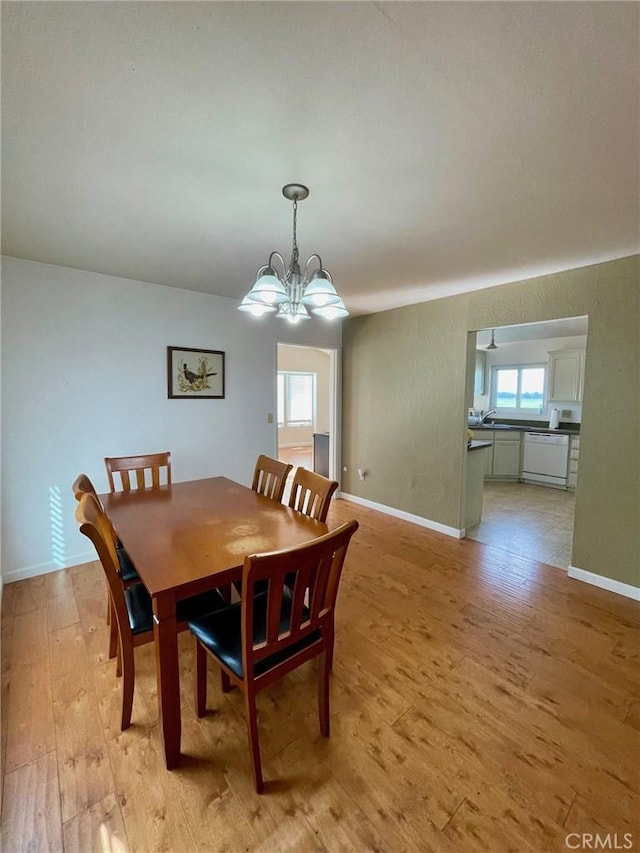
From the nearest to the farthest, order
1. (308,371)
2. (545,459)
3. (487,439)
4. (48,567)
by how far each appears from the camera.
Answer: (48,567) < (545,459) < (487,439) < (308,371)

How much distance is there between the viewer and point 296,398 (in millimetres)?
8898

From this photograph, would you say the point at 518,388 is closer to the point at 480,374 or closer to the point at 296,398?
the point at 480,374

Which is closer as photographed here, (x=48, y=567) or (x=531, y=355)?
(x=48, y=567)

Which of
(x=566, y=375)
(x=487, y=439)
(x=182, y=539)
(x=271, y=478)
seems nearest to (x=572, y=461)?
(x=487, y=439)

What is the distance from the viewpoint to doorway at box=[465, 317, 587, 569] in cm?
357

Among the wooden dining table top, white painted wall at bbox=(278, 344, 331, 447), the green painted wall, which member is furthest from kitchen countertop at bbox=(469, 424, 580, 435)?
the wooden dining table top

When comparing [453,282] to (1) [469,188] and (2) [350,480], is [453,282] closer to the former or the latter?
(1) [469,188]

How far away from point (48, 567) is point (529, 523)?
4.66 meters

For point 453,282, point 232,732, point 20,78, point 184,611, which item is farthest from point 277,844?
point 453,282

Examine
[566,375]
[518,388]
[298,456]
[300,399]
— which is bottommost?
[298,456]

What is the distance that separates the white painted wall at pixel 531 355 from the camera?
5.44 meters

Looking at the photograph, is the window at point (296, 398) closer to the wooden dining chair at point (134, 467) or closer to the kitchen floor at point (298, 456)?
the kitchen floor at point (298, 456)

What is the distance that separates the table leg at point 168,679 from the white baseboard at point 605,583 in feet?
9.60

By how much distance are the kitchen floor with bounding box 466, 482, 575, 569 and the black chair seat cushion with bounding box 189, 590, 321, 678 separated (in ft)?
8.48
